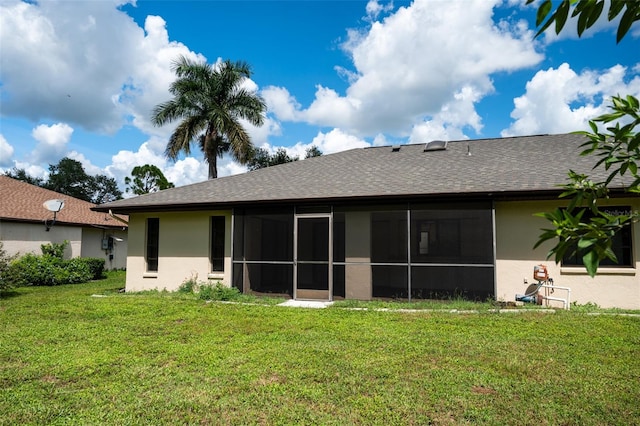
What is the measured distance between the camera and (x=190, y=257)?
12039 mm

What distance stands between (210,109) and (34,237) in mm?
10077

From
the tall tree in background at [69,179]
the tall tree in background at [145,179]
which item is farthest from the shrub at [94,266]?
the tall tree in background at [69,179]

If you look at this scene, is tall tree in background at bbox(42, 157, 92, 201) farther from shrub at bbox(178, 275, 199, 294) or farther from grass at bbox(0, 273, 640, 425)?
grass at bbox(0, 273, 640, 425)

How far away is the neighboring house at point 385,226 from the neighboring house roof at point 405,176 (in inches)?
1.6

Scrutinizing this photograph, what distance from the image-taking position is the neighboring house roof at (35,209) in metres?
16.4

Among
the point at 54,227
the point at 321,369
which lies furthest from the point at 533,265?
the point at 54,227

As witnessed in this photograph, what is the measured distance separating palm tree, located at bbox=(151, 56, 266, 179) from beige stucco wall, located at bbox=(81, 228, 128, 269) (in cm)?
523

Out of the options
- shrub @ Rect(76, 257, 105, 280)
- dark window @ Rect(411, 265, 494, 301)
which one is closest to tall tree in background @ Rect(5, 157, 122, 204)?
shrub @ Rect(76, 257, 105, 280)

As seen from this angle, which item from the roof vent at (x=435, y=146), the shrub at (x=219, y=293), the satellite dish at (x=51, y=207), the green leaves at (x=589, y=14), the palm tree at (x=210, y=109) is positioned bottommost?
the shrub at (x=219, y=293)

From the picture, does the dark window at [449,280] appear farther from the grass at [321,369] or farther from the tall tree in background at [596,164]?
the tall tree in background at [596,164]

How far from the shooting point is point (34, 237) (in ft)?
54.5

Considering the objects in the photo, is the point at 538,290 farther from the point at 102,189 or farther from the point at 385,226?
the point at 102,189

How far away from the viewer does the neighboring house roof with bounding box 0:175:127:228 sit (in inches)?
647

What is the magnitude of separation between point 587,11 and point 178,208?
39.1 ft
